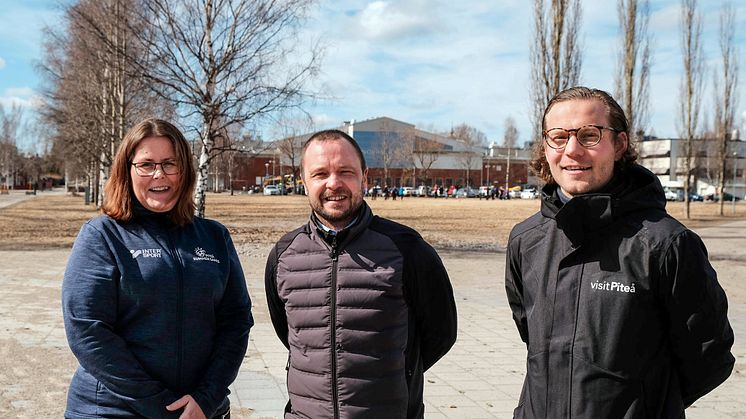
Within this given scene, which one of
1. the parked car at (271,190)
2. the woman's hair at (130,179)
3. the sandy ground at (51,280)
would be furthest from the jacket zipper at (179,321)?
the parked car at (271,190)

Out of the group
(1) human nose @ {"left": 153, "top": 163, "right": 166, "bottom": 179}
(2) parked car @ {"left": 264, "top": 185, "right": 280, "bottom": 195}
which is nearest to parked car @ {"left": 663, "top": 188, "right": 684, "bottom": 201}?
(2) parked car @ {"left": 264, "top": 185, "right": 280, "bottom": 195}

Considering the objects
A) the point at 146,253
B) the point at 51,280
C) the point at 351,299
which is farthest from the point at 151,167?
the point at 51,280

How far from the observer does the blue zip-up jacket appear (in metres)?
2.67

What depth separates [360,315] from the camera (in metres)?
2.76

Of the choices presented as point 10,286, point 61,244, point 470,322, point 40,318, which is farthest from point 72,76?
point 470,322

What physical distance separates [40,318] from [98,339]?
7.20 metres

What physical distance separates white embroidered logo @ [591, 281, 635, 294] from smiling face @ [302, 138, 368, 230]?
1.01 metres

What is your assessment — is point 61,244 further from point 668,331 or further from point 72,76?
point 668,331

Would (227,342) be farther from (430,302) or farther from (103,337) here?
(430,302)

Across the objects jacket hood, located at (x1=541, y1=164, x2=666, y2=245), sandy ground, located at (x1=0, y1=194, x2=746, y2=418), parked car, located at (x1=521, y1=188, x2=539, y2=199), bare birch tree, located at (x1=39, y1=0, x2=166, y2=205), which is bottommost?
sandy ground, located at (x1=0, y1=194, x2=746, y2=418)

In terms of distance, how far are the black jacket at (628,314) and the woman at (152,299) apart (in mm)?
1359

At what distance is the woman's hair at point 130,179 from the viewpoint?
9.49 ft

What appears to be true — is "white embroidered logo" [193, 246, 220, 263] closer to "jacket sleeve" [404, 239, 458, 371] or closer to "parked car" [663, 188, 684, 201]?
"jacket sleeve" [404, 239, 458, 371]

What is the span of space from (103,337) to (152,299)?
230mm
